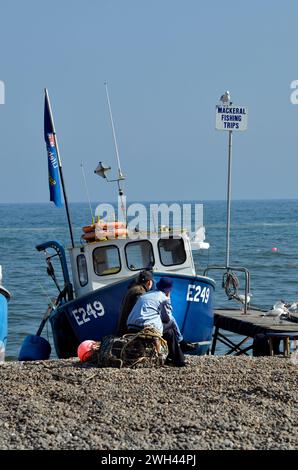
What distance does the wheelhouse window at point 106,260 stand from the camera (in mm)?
15664

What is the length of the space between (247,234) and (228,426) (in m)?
64.2

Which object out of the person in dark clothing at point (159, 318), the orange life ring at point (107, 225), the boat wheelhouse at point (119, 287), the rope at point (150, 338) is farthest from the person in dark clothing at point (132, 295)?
the orange life ring at point (107, 225)

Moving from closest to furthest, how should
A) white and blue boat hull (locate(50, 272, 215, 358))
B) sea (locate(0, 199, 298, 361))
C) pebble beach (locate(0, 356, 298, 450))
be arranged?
pebble beach (locate(0, 356, 298, 450)) → white and blue boat hull (locate(50, 272, 215, 358)) → sea (locate(0, 199, 298, 361))

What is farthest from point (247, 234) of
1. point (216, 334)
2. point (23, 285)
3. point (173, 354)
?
point (173, 354)

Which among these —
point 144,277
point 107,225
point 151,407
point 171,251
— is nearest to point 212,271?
point 171,251

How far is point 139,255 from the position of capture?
15.8 meters

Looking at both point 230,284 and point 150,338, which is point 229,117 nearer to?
point 230,284

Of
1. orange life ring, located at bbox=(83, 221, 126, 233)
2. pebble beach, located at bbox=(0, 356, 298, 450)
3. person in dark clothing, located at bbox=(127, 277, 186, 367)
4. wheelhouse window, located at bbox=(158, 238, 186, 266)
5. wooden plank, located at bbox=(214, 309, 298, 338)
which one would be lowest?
wooden plank, located at bbox=(214, 309, 298, 338)

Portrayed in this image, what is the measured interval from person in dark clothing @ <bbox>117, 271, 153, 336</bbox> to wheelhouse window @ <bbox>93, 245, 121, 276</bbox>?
120 inches

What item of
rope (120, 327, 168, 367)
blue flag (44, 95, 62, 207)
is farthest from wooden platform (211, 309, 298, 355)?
blue flag (44, 95, 62, 207)

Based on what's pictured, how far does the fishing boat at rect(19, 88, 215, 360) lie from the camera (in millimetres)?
14812

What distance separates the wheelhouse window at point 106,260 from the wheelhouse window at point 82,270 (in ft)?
0.67

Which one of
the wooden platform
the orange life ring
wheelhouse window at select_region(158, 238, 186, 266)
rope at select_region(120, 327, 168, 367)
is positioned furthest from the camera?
wheelhouse window at select_region(158, 238, 186, 266)

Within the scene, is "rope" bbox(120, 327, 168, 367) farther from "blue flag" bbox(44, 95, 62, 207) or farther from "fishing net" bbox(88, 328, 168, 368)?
"blue flag" bbox(44, 95, 62, 207)
